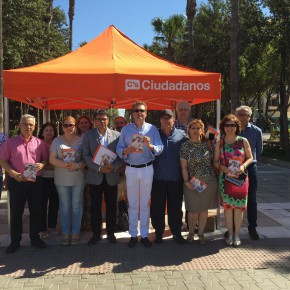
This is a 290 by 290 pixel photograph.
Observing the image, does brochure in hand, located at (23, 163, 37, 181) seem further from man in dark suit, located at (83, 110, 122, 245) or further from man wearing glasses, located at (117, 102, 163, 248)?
man wearing glasses, located at (117, 102, 163, 248)

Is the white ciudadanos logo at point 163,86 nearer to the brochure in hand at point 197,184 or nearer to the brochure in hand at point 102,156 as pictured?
the brochure in hand at point 102,156

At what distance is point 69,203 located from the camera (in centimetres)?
537

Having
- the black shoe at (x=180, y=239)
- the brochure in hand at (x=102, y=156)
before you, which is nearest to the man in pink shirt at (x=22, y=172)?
the brochure in hand at (x=102, y=156)

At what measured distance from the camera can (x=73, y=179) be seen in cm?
526

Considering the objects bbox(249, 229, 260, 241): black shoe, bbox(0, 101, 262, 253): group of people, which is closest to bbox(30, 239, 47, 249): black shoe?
bbox(0, 101, 262, 253): group of people

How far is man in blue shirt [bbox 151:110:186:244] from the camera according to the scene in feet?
17.3

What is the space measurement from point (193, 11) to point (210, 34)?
2836 mm

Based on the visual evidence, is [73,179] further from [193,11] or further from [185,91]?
[193,11]

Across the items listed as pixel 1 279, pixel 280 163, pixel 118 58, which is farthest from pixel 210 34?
pixel 1 279

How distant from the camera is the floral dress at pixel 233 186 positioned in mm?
5246

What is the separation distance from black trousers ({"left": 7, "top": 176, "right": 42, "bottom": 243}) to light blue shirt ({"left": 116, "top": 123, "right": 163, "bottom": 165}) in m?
1.27

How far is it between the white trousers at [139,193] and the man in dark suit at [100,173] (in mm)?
258

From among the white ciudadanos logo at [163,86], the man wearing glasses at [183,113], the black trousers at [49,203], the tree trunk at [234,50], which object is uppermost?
the tree trunk at [234,50]

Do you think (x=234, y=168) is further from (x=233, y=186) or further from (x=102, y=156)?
(x=102, y=156)
